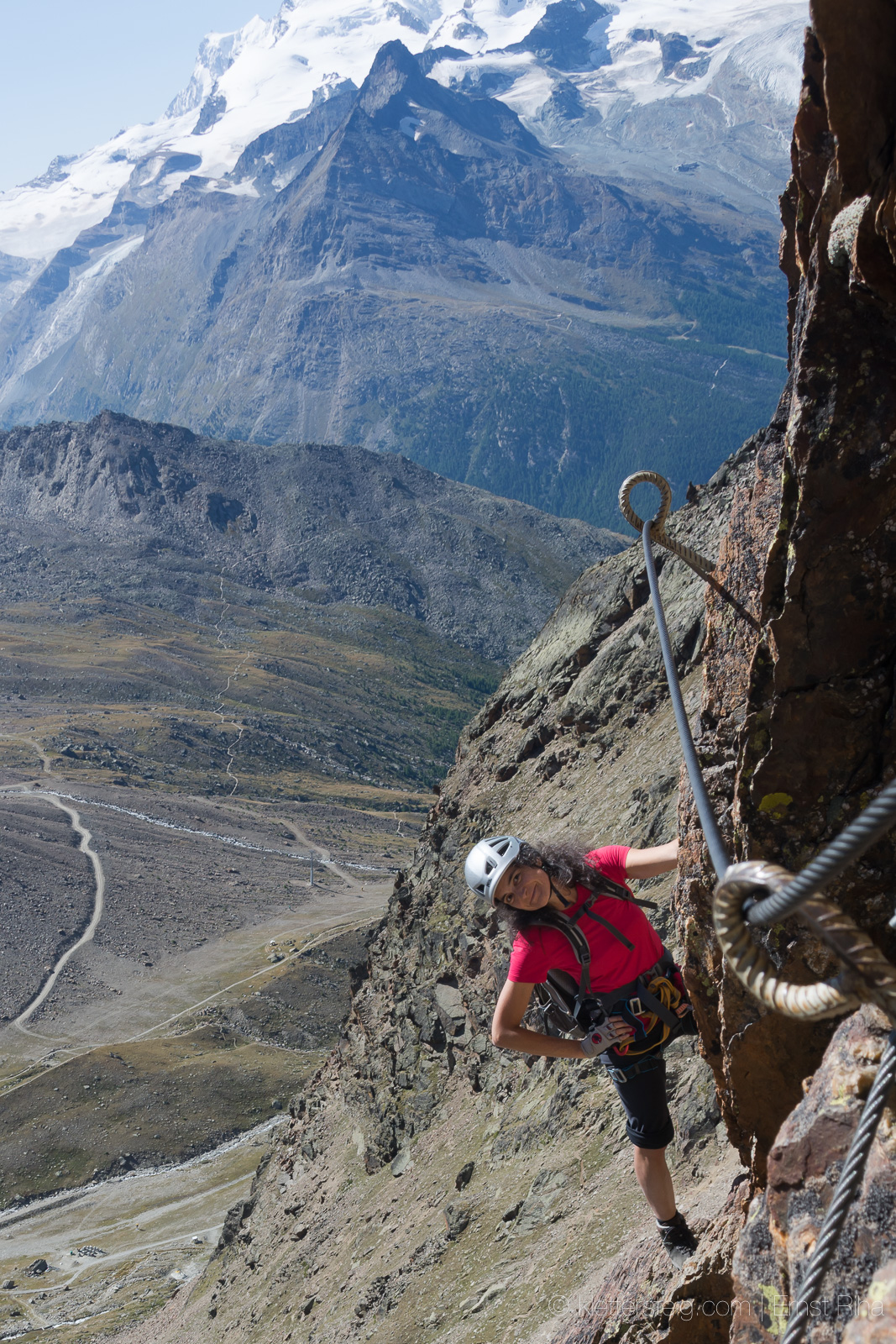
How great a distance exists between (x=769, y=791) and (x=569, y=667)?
1043 inches

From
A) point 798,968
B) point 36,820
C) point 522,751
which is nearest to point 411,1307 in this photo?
point 798,968

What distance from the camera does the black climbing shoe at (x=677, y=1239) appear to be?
25.4 feet

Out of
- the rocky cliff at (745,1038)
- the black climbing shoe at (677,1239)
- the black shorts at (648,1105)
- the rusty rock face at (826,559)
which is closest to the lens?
the rocky cliff at (745,1038)

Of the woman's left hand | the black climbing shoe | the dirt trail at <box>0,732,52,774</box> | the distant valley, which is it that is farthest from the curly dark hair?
the dirt trail at <box>0,732,52,774</box>

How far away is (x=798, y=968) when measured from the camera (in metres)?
6.25

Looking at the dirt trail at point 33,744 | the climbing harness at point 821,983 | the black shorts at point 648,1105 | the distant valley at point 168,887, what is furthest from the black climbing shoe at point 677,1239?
the dirt trail at point 33,744

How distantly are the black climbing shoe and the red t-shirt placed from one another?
2221mm

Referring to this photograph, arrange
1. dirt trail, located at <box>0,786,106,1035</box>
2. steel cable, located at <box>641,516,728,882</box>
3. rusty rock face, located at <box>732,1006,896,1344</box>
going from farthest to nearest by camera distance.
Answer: dirt trail, located at <box>0,786,106,1035</box>, steel cable, located at <box>641,516,728,882</box>, rusty rock face, located at <box>732,1006,896,1344</box>

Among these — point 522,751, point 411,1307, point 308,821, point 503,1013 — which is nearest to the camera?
point 503,1013

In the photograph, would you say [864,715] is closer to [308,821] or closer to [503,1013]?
[503,1013]

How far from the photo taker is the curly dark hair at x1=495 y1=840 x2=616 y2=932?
284 inches

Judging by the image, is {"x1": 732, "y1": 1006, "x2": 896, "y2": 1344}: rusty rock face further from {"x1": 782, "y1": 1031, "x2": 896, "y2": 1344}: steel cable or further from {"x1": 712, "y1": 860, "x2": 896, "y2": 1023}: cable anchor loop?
{"x1": 712, "y1": 860, "x2": 896, "y2": 1023}: cable anchor loop

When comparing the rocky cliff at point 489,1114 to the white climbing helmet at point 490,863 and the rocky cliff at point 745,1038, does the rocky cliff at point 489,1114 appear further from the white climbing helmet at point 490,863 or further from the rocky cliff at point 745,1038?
the white climbing helmet at point 490,863

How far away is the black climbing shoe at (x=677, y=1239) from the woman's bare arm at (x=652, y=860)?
281cm
